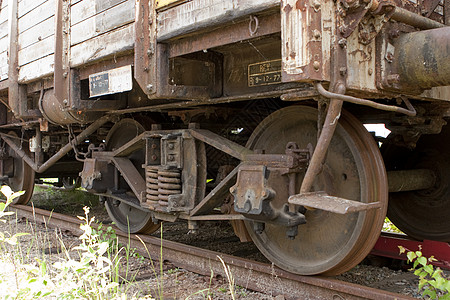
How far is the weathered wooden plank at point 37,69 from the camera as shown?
16.4 feet

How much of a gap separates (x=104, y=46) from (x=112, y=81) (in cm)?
32

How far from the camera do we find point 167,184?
414 centimetres

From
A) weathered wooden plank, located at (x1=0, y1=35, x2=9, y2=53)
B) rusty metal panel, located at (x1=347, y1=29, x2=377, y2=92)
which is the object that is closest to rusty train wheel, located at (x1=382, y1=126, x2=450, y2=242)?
rusty metal panel, located at (x1=347, y1=29, x2=377, y2=92)

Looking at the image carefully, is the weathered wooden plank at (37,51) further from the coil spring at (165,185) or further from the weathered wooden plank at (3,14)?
the coil spring at (165,185)

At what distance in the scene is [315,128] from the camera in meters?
3.57

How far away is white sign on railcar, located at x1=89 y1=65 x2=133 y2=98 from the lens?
3867mm

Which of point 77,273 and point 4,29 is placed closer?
point 77,273

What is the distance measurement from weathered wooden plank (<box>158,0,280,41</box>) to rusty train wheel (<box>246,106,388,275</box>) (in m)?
1.03

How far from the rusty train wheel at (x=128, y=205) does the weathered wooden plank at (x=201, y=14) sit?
74.5 inches

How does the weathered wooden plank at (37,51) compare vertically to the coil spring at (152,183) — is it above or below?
above

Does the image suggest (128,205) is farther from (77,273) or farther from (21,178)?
(21,178)

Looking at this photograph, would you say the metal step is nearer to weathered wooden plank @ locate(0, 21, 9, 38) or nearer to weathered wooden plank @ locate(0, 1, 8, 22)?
weathered wooden plank @ locate(0, 21, 9, 38)

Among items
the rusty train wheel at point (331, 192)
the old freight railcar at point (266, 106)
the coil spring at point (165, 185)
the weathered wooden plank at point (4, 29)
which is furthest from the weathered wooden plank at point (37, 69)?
the rusty train wheel at point (331, 192)

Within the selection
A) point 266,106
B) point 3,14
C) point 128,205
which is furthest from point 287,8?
point 3,14
